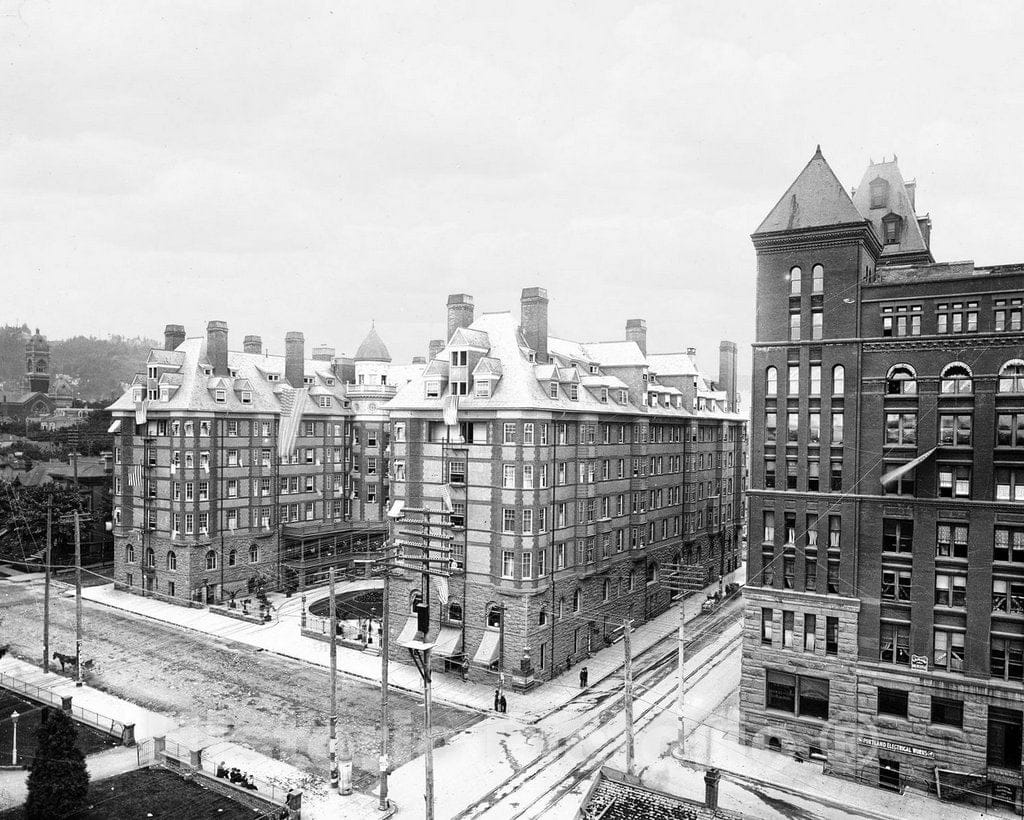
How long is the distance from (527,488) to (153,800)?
26.8 m

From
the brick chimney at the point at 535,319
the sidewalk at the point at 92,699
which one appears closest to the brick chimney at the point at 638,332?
the brick chimney at the point at 535,319

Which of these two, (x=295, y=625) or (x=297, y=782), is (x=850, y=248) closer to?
(x=297, y=782)

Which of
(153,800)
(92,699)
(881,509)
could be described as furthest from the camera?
(92,699)

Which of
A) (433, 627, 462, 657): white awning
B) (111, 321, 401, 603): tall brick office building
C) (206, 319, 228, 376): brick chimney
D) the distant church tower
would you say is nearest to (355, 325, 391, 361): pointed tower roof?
(111, 321, 401, 603): tall brick office building

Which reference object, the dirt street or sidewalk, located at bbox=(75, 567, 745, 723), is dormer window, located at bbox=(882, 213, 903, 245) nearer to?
sidewalk, located at bbox=(75, 567, 745, 723)

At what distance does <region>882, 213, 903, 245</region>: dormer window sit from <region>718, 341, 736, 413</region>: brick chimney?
37.4m

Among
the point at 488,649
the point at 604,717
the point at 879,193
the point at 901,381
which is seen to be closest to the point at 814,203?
the point at 901,381

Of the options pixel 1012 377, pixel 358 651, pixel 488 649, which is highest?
pixel 1012 377

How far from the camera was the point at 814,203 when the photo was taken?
42.1 metres

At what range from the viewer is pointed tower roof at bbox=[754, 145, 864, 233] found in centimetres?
4131

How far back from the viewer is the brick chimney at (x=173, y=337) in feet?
245

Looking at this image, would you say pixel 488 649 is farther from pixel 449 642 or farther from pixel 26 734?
pixel 26 734

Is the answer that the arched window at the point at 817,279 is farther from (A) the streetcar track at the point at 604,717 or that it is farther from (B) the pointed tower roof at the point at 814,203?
(A) the streetcar track at the point at 604,717

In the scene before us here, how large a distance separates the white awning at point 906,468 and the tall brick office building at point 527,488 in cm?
1602
